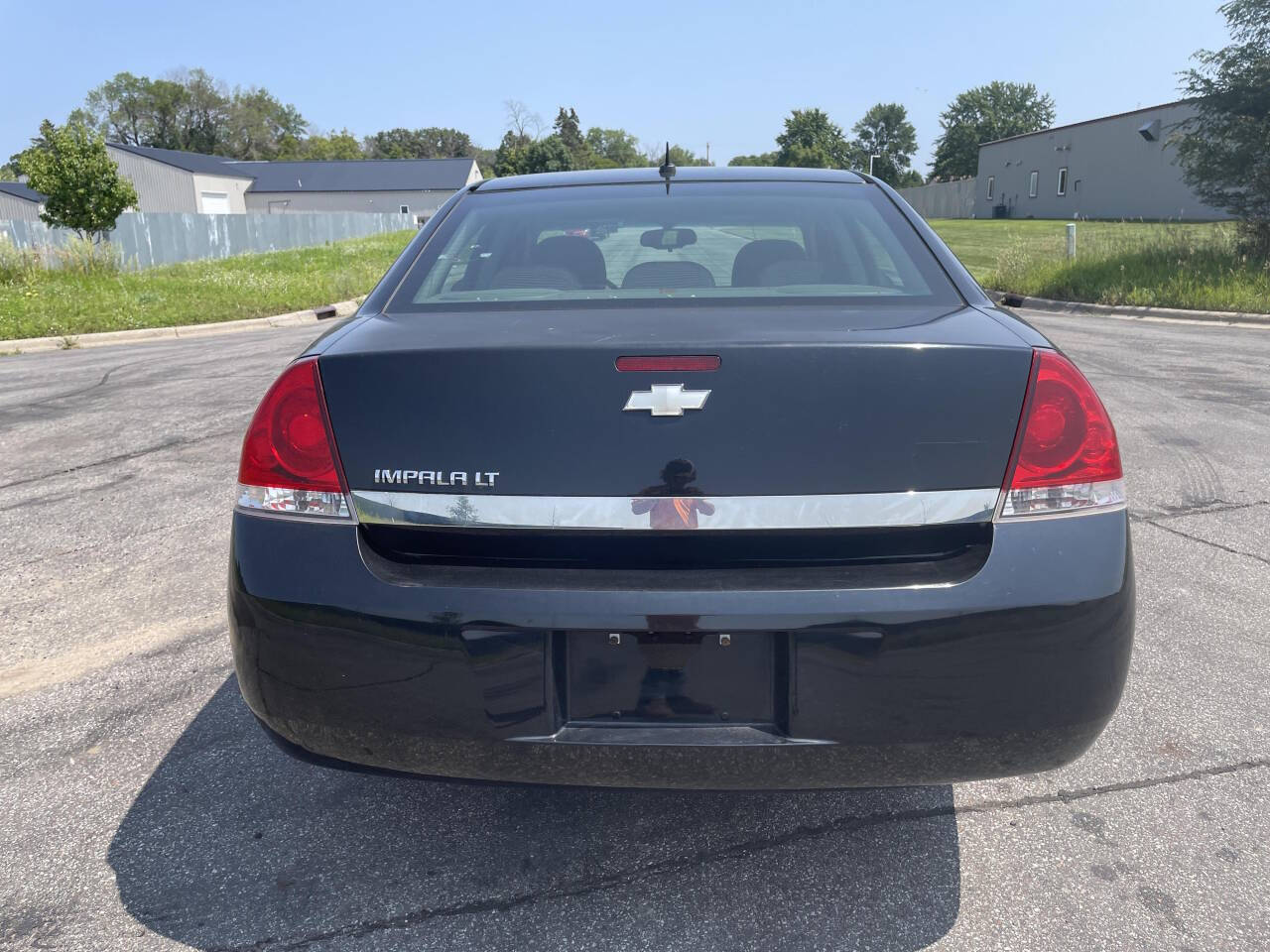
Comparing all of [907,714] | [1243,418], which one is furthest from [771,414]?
[1243,418]

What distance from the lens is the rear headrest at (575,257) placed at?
104 inches

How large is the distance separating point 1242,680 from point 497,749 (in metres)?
2.62

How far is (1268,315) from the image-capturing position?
13578mm

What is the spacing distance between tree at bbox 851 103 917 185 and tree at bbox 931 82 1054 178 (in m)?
21.0

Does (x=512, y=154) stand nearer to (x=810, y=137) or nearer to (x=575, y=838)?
(x=810, y=137)

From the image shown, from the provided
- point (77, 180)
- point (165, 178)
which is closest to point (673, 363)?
point (77, 180)

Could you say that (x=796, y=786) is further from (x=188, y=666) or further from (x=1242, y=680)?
(x=188, y=666)

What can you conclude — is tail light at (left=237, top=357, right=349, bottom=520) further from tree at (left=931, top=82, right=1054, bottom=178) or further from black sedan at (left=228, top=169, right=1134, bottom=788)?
tree at (left=931, top=82, right=1054, bottom=178)

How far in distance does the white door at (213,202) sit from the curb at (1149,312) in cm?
6061

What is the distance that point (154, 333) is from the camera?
14578 millimetres

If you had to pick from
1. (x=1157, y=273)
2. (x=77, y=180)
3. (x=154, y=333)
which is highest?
(x=77, y=180)

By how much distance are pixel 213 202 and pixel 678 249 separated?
7418 centimetres

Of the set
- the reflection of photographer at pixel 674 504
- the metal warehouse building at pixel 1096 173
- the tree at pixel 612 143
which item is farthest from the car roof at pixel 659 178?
the tree at pixel 612 143

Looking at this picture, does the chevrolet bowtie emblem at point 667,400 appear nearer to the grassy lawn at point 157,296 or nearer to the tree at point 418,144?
the grassy lawn at point 157,296
